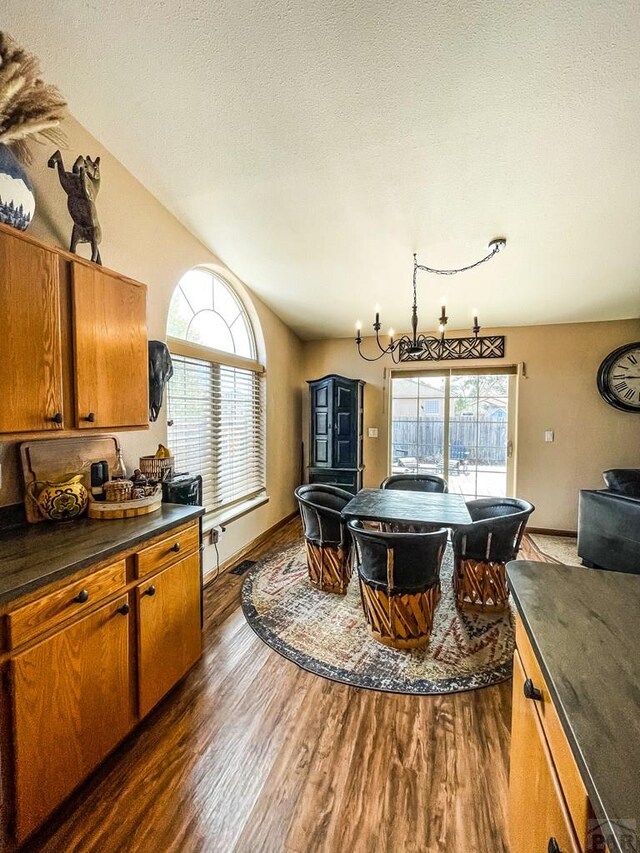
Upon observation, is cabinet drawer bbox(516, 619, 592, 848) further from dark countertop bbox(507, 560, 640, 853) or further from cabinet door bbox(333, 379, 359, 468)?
cabinet door bbox(333, 379, 359, 468)

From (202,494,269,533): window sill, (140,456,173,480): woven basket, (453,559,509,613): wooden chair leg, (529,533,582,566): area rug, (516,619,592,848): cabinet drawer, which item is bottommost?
(529,533,582,566): area rug

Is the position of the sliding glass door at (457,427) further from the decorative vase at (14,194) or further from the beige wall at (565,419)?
the decorative vase at (14,194)

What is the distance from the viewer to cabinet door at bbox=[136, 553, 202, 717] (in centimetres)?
156

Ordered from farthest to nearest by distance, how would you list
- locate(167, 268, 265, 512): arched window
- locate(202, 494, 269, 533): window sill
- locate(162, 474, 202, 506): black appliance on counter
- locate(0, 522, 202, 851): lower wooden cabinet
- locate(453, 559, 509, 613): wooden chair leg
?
locate(202, 494, 269, 533): window sill < locate(167, 268, 265, 512): arched window < locate(453, 559, 509, 613): wooden chair leg < locate(162, 474, 202, 506): black appliance on counter < locate(0, 522, 202, 851): lower wooden cabinet

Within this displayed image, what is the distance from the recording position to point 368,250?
291 cm

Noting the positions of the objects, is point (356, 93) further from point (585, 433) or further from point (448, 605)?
point (585, 433)

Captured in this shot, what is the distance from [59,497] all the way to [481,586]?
263 cm

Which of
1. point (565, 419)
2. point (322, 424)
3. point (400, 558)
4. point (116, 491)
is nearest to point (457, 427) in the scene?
point (565, 419)

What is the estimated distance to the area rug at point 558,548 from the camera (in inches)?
138

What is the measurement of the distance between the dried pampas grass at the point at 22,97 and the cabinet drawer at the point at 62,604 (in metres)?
1.66

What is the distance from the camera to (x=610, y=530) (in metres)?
3.12

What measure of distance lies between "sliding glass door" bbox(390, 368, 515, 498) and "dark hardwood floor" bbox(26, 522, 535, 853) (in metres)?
2.97

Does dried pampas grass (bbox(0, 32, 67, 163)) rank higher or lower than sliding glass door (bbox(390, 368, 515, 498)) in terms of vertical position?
higher

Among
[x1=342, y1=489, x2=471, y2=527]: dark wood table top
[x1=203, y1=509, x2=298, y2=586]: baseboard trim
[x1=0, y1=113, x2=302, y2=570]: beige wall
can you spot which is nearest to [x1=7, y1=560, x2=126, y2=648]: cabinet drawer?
[x1=0, y1=113, x2=302, y2=570]: beige wall
